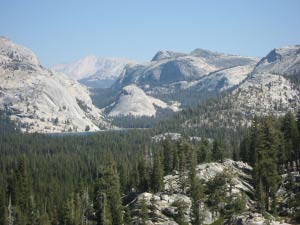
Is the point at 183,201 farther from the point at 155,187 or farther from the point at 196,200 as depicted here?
the point at 155,187

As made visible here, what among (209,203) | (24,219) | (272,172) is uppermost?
(272,172)

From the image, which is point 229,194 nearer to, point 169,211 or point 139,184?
point 169,211

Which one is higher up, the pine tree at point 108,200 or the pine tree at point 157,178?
the pine tree at point 157,178

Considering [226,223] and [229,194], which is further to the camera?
[229,194]

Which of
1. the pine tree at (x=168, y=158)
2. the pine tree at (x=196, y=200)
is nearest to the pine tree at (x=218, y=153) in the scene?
the pine tree at (x=168, y=158)

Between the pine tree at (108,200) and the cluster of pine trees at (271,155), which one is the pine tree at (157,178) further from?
the cluster of pine trees at (271,155)

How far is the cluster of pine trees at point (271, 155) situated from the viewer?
11369cm

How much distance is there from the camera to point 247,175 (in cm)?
14475

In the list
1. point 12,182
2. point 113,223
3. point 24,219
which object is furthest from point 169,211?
point 12,182

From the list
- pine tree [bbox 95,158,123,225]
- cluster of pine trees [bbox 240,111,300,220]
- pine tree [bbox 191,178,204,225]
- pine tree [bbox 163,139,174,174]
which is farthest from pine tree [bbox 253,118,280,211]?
pine tree [bbox 163,139,174,174]

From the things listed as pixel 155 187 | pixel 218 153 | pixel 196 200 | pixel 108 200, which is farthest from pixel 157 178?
pixel 218 153

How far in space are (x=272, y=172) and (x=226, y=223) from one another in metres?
28.9

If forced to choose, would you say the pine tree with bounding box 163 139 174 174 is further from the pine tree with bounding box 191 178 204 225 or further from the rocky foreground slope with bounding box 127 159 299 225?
the pine tree with bounding box 191 178 204 225

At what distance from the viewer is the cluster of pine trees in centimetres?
11369
